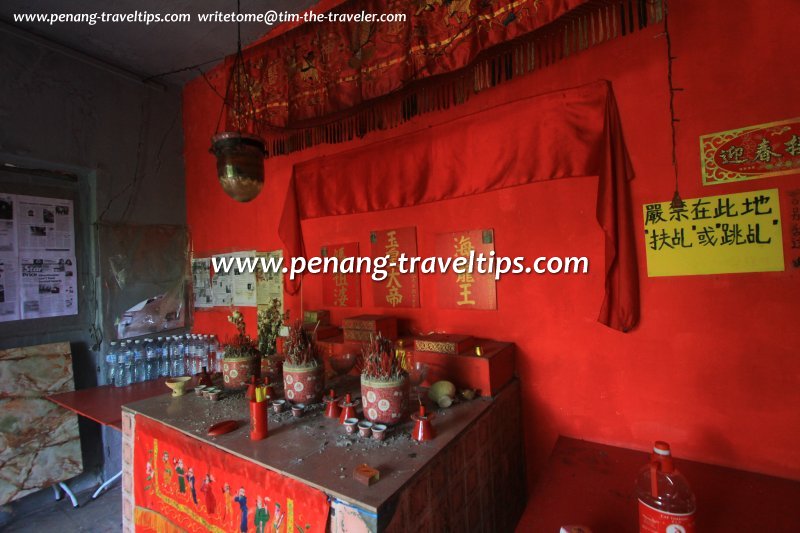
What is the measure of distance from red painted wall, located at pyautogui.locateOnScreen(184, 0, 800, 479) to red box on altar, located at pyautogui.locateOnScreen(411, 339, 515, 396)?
5.5 inches

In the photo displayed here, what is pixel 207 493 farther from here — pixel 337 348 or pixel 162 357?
pixel 162 357

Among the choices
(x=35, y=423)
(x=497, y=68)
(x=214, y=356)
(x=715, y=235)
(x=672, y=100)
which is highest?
(x=497, y=68)

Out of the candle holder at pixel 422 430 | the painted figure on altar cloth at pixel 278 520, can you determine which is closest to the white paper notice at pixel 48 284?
the painted figure on altar cloth at pixel 278 520

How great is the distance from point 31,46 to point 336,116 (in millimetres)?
2093

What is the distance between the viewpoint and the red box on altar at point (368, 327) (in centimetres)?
194

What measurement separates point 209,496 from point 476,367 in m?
1.11

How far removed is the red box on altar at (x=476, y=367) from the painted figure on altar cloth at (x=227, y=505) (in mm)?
864

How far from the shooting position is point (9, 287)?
2.34 m

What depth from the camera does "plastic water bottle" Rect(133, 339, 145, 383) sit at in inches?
108

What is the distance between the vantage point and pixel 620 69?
1520 mm

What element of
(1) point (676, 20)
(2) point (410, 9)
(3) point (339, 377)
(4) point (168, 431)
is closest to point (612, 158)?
Answer: (1) point (676, 20)

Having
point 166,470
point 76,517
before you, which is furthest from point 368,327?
point 76,517

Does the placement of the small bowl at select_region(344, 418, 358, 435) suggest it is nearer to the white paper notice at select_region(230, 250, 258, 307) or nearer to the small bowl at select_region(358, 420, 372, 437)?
the small bowl at select_region(358, 420, 372, 437)

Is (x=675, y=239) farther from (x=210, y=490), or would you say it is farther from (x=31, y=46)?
(x=31, y=46)
